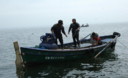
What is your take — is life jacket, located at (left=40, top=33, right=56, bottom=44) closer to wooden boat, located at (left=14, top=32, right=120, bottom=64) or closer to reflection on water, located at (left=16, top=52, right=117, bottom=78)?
wooden boat, located at (left=14, top=32, right=120, bottom=64)

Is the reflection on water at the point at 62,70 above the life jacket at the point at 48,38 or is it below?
below

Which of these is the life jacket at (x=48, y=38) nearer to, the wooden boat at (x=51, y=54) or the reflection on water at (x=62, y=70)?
the wooden boat at (x=51, y=54)

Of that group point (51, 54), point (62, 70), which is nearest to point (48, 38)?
point (51, 54)

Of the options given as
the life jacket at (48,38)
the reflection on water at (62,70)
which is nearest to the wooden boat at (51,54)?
the reflection on water at (62,70)

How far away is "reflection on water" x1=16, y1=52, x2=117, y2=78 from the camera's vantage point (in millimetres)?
13770

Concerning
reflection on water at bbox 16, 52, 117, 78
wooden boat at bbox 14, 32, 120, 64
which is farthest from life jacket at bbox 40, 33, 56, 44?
reflection on water at bbox 16, 52, 117, 78

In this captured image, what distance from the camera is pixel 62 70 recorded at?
583 inches

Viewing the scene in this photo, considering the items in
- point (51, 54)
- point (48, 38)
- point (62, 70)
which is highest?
point (48, 38)

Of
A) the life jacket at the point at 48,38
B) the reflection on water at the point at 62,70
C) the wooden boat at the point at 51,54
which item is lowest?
the reflection on water at the point at 62,70

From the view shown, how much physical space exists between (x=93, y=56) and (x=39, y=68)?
4769 millimetres

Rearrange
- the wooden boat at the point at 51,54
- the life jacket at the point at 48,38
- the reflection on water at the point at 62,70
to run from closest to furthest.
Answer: the reflection on water at the point at 62,70, the wooden boat at the point at 51,54, the life jacket at the point at 48,38

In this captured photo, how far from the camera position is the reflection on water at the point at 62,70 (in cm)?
1377

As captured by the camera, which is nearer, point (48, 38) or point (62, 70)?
point (62, 70)

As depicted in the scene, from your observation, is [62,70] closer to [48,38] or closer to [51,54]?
[51,54]
